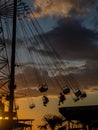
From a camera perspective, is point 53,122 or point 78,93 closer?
point 78,93

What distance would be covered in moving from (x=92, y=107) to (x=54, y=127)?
8273 centimetres

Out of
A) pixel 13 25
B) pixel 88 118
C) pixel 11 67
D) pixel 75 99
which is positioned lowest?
pixel 88 118

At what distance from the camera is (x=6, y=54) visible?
53.6m

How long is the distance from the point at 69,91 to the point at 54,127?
70.1 m

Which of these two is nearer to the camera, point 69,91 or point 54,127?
point 69,91

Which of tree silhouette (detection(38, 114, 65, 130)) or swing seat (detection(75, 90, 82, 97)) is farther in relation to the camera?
tree silhouette (detection(38, 114, 65, 130))

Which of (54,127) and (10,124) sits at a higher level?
(54,127)

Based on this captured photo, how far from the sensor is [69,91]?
54.4 metres

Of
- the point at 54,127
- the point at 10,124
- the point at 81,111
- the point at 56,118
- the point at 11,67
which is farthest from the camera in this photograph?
the point at 56,118

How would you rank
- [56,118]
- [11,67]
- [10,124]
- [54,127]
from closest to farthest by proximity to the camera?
[10,124] → [11,67] → [54,127] → [56,118]

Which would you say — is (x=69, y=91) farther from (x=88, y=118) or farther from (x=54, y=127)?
(x=54, y=127)

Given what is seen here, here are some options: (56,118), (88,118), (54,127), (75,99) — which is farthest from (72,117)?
(56,118)

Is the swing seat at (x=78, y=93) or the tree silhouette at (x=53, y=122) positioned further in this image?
the tree silhouette at (x=53, y=122)

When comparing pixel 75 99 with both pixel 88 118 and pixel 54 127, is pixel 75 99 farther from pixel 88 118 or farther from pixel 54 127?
pixel 54 127
